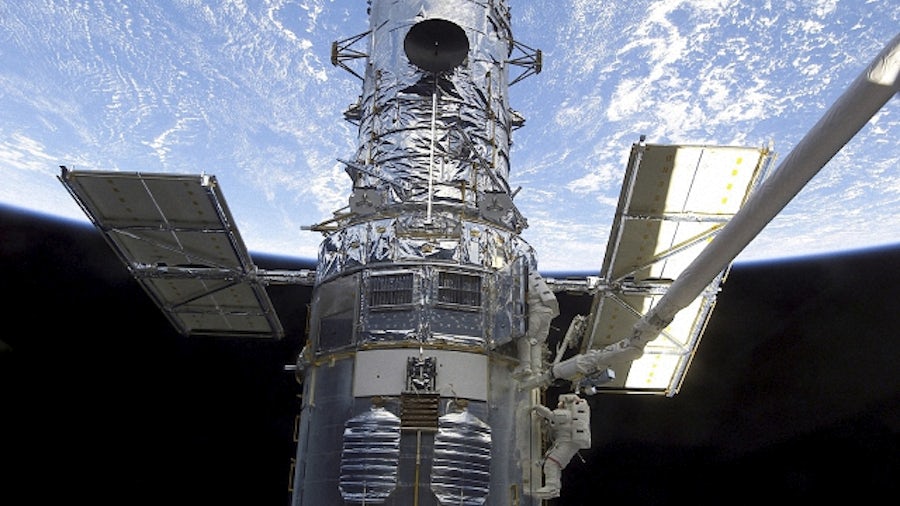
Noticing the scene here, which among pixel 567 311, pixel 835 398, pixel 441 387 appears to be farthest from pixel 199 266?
pixel 835 398

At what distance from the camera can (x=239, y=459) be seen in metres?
18.4

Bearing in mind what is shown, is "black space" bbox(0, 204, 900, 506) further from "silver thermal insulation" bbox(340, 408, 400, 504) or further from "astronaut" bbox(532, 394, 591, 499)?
"silver thermal insulation" bbox(340, 408, 400, 504)

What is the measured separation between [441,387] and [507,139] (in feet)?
15.1

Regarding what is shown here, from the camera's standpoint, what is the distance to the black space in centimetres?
1764

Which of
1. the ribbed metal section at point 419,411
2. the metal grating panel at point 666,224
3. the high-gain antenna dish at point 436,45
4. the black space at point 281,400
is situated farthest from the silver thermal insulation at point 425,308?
the black space at point 281,400

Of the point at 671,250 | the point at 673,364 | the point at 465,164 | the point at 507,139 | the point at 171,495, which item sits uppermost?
the point at 507,139

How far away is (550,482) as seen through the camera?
27.4 feet

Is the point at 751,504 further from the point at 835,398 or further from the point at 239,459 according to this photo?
the point at 239,459

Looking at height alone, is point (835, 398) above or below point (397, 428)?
above

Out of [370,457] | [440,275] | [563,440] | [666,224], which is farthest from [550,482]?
[666,224]

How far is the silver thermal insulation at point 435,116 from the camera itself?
1008 centimetres

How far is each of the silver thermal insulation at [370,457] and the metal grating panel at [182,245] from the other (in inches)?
150

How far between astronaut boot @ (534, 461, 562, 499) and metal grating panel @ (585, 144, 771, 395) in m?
1.80

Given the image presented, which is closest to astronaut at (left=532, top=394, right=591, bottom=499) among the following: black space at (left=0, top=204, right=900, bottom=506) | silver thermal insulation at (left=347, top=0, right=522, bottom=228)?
silver thermal insulation at (left=347, top=0, right=522, bottom=228)
